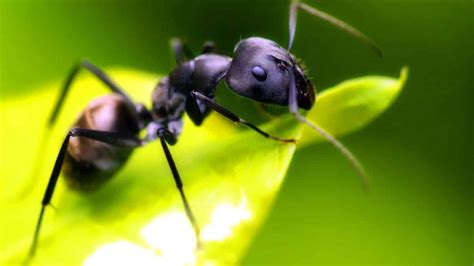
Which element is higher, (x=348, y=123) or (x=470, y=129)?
(x=348, y=123)

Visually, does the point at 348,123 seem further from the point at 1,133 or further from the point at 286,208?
the point at 1,133

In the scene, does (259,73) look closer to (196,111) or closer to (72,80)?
(196,111)

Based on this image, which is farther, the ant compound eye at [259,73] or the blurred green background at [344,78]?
the blurred green background at [344,78]

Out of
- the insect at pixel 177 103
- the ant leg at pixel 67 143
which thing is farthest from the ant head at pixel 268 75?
the ant leg at pixel 67 143

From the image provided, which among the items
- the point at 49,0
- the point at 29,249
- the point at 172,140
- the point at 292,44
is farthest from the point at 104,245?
the point at 49,0

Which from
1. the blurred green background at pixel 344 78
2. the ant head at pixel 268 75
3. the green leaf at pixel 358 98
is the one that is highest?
the green leaf at pixel 358 98

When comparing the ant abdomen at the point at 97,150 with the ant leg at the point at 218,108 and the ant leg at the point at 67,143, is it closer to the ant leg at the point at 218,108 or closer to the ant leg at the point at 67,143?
the ant leg at the point at 67,143

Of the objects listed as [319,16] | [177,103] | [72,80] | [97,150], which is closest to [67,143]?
[97,150]
